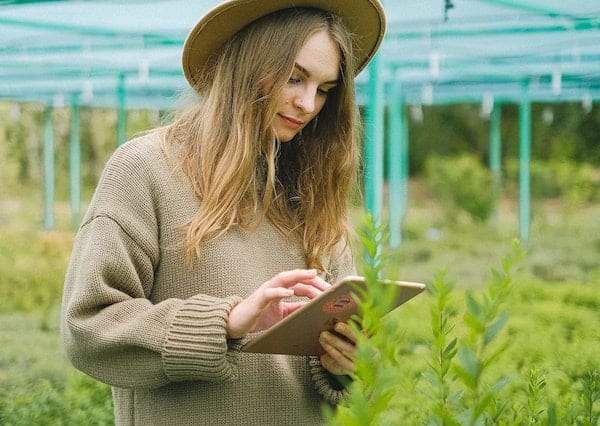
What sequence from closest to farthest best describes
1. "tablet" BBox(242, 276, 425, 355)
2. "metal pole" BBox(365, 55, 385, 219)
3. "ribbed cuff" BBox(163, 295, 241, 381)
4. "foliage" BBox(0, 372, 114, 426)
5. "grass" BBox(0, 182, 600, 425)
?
"tablet" BBox(242, 276, 425, 355)
"ribbed cuff" BBox(163, 295, 241, 381)
"foliage" BBox(0, 372, 114, 426)
"grass" BBox(0, 182, 600, 425)
"metal pole" BBox(365, 55, 385, 219)

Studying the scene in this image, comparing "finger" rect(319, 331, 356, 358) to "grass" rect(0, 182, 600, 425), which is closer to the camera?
"finger" rect(319, 331, 356, 358)

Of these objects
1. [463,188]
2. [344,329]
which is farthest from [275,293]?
[463,188]

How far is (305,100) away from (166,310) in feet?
1.73

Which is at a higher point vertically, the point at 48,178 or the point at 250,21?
the point at 250,21

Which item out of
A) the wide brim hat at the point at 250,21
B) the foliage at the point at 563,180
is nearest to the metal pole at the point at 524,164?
the foliage at the point at 563,180

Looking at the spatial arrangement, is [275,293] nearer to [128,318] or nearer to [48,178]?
[128,318]

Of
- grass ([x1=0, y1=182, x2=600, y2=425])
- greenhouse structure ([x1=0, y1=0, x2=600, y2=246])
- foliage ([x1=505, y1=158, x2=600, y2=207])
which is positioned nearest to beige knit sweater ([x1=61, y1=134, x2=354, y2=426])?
grass ([x1=0, y1=182, x2=600, y2=425])

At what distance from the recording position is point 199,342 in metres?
1.94

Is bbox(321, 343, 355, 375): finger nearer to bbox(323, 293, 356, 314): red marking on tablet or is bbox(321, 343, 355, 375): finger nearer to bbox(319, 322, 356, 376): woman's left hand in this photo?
bbox(319, 322, 356, 376): woman's left hand

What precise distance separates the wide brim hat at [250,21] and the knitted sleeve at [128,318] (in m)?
0.43

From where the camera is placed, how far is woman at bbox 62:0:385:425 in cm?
198

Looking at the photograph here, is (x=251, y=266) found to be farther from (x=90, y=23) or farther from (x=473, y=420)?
(x=90, y=23)

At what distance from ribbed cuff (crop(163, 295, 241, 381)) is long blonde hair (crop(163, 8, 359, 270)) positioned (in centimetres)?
17

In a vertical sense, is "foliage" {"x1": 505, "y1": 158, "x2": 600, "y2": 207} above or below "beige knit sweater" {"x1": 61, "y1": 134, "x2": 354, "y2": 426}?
below
